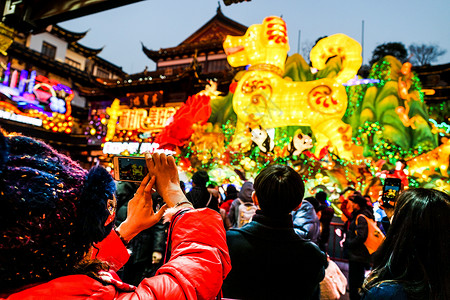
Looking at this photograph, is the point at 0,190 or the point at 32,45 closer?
the point at 0,190

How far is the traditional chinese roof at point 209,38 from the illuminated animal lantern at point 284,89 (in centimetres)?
1214

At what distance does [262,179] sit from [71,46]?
94.8ft

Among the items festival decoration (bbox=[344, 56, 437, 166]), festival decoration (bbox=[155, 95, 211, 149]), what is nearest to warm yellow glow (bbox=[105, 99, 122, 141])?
festival decoration (bbox=[155, 95, 211, 149])

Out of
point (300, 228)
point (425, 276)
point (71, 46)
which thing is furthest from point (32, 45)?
point (425, 276)

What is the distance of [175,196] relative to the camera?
96 cm

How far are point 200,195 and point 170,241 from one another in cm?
245

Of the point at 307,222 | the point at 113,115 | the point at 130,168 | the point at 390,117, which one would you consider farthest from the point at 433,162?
the point at 113,115

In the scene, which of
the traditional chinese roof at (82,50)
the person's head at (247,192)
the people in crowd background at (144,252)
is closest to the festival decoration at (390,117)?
the person's head at (247,192)

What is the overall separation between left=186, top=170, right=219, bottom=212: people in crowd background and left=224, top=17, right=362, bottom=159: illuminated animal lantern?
6.09 metres

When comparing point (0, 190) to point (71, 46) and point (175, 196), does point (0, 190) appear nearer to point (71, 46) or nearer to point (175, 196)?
point (175, 196)

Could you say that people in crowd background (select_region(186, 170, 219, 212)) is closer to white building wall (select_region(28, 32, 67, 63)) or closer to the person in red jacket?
the person in red jacket

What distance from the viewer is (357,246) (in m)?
3.47

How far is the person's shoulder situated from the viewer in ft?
3.32

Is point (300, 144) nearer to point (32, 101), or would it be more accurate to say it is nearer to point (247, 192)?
point (247, 192)
